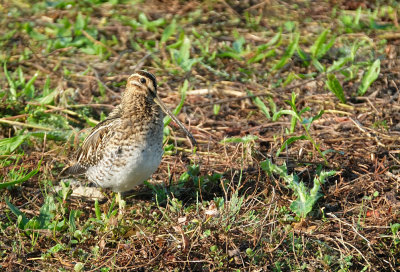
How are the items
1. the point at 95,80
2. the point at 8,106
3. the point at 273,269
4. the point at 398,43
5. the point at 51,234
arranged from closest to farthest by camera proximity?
the point at 273,269, the point at 51,234, the point at 8,106, the point at 95,80, the point at 398,43

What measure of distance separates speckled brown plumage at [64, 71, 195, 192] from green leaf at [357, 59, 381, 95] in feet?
7.78

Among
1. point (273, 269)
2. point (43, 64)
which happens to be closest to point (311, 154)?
point (273, 269)

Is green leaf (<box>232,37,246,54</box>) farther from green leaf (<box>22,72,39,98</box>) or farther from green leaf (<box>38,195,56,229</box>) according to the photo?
green leaf (<box>38,195,56,229</box>)

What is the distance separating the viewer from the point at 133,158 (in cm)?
458

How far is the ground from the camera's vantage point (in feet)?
14.1

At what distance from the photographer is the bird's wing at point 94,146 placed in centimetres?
485

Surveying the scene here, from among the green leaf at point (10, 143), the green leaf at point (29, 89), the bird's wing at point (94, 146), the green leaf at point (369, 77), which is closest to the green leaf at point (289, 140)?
the bird's wing at point (94, 146)

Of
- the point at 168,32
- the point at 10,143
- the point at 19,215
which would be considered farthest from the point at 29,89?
the point at 19,215

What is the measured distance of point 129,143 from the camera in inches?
183

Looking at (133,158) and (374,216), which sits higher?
(133,158)

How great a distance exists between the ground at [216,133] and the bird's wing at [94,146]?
0.78 ft


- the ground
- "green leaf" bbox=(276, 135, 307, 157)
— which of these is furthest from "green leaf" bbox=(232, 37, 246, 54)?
"green leaf" bbox=(276, 135, 307, 157)

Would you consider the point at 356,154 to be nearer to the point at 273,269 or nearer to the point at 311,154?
the point at 311,154

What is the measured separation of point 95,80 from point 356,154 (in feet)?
9.68
